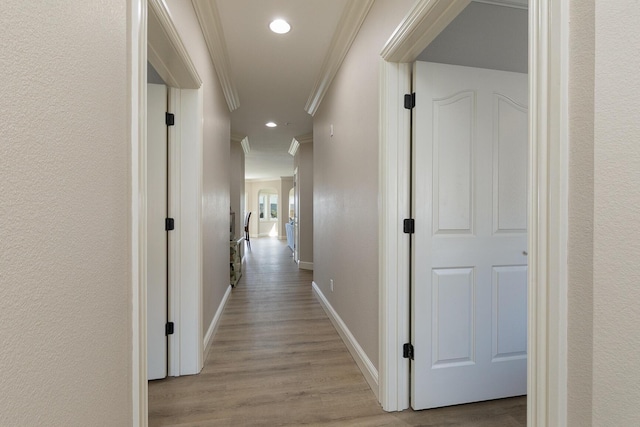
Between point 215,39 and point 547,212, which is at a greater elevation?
point 215,39

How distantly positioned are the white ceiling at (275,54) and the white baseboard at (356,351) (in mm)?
2521

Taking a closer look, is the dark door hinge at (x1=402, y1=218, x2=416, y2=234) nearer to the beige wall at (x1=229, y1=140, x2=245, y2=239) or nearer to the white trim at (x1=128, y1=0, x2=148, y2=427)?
the white trim at (x1=128, y1=0, x2=148, y2=427)

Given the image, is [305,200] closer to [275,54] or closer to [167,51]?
[275,54]

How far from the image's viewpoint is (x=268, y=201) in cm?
1366

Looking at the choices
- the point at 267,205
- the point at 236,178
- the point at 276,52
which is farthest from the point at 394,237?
the point at 267,205

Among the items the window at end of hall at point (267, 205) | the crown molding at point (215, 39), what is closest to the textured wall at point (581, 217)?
the crown molding at point (215, 39)

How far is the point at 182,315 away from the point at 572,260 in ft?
7.04

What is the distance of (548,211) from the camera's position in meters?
0.73

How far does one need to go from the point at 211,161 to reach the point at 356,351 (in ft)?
6.50

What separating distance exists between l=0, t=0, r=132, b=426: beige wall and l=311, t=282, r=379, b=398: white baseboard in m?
1.41

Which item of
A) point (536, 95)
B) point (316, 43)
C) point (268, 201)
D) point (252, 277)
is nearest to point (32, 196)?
point (536, 95)

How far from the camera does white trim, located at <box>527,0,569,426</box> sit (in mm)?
702

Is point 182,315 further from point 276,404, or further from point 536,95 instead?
point 536,95

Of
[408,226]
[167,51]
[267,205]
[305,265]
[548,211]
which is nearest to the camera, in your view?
[548,211]
